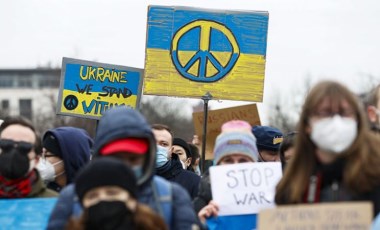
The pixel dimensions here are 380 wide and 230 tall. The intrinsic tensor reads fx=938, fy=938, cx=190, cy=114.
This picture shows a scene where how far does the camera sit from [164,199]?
13.3ft

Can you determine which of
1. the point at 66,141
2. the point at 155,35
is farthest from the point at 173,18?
the point at 66,141

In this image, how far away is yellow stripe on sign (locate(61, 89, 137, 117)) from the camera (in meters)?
8.53

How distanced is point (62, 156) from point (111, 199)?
2.18 meters

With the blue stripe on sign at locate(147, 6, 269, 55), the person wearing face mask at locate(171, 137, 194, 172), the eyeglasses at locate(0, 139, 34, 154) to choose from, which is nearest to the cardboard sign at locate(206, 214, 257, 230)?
the eyeglasses at locate(0, 139, 34, 154)

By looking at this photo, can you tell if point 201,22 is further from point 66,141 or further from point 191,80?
point 66,141

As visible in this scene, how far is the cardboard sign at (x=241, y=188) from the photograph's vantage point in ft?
17.1

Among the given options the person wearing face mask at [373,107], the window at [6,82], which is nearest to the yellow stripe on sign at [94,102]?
the person wearing face mask at [373,107]

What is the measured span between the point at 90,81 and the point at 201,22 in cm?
117

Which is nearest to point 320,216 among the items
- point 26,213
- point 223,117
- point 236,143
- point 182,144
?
point 236,143

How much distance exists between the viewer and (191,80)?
27.1 feet

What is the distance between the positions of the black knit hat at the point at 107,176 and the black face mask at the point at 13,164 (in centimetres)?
119

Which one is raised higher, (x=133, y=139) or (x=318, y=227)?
(x=133, y=139)

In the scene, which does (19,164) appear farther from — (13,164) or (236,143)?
(236,143)

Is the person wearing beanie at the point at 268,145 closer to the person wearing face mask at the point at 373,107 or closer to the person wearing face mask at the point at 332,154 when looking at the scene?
the person wearing face mask at the point at 373,107
